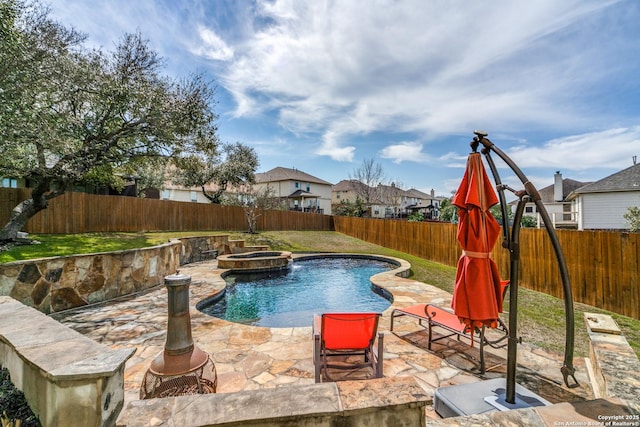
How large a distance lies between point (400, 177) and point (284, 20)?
141 feet

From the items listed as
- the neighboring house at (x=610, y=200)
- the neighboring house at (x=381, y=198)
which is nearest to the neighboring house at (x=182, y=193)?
the neighboring house at (x=381, y=198)

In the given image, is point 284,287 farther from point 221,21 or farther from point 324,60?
point 221,21

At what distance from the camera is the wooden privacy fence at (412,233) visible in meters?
6.37

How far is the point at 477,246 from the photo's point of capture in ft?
8.97

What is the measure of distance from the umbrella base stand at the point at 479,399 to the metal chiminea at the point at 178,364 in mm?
2168

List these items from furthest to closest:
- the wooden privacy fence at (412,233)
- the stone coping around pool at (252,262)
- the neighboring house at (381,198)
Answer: the neighboring house at (381,198), the stone coping around pool at (252,262), the wooden privacy fence at (412,233)

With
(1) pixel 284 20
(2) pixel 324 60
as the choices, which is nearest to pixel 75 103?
(1) pixel 284 20

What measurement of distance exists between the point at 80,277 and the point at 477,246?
7782mm

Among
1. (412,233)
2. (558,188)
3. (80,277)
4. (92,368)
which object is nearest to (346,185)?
(558,188)

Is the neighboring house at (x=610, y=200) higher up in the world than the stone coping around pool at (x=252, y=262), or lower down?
higher up

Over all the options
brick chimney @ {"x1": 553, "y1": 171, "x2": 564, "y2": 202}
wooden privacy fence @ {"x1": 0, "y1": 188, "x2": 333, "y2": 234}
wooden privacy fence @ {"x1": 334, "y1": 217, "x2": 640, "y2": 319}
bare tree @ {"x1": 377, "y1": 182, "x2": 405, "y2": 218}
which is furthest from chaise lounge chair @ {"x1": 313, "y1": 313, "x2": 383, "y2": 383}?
bare tree @ {"x1": 377, "y1": 182, "x2": 405, "y2": 218}

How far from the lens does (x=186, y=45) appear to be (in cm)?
995

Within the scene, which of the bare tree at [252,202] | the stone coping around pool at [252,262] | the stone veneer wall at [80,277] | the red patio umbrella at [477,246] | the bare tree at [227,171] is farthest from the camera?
the bare tree at [227,171]

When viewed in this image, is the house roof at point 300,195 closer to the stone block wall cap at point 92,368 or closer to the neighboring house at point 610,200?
the neighboring house at point 610,200
